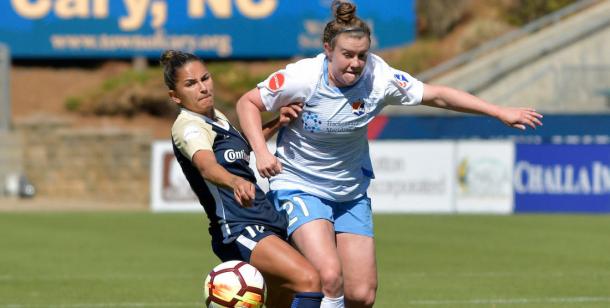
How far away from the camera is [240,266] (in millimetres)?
7273

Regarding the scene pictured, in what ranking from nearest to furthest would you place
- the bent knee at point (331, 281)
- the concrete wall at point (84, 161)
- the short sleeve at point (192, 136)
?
the short sleeve at point (192, 136) → the bent knee at point (331, 281) → the concrete wall at point (84, 161)

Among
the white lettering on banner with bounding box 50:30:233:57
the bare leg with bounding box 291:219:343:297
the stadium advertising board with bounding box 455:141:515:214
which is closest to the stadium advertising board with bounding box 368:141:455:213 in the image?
the stadium advertising board with bounding box 455:141:515:214

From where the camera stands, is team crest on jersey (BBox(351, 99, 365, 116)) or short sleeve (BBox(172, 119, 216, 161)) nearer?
short sleeve (BBox(172, 119, 216, 161))

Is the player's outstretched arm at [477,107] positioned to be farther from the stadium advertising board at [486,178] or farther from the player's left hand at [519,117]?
the stadium advertising board at [486,178]

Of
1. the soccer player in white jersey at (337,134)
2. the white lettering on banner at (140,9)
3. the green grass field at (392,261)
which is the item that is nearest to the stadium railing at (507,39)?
the white lettering on banner at (140,9)

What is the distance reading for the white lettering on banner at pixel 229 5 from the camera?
124 ft

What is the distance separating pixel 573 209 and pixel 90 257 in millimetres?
11010

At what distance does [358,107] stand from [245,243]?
3.59 ft

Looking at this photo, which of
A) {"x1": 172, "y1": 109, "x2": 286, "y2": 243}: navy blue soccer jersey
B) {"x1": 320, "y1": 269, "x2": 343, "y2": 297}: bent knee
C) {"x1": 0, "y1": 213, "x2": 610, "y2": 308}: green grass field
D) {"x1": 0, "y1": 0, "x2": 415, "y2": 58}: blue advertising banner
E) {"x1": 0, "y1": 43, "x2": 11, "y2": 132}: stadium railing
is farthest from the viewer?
{"x1": 0, "y1": 0, "x2": 415, "y2": 58}: blue advertising banner

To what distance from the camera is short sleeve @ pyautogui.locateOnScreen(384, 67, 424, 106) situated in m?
8.00

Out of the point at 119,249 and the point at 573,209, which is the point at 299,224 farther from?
the point at 573,209

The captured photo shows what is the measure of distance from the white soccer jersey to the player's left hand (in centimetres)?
56

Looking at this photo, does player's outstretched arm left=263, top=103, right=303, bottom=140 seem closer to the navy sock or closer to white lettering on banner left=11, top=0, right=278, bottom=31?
the navy sock

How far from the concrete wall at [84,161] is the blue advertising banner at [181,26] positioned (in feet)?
20.4
